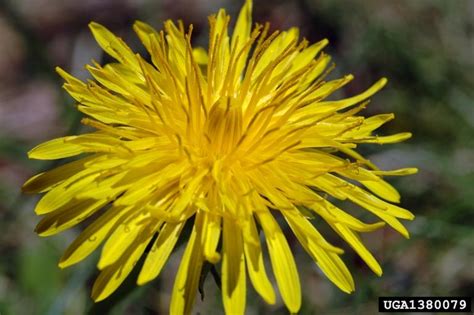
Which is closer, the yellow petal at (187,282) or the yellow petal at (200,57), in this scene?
the yellow petal at (187,282)

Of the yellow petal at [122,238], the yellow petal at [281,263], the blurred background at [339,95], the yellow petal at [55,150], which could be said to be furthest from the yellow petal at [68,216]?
the yellow petal at [281,263]

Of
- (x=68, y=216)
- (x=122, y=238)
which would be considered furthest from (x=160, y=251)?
(x=68, y=216)

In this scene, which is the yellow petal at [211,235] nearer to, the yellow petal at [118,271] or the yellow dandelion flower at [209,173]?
the yellow dandelion flower at [209,173]

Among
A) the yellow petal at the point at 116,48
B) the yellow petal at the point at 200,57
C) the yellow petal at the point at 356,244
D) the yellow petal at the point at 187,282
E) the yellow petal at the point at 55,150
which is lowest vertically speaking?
the yellow petal at the point at 187,282

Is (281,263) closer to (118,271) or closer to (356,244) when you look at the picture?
(356,244)

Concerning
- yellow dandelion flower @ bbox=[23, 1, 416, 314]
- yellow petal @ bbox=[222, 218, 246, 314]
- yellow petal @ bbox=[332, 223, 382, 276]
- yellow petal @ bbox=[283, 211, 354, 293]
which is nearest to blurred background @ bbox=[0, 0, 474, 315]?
yellow dandelion flower @ bbox=[23, 1, 416, 314]

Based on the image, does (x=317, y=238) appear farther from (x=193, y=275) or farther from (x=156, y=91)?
(x=156, y=91)
